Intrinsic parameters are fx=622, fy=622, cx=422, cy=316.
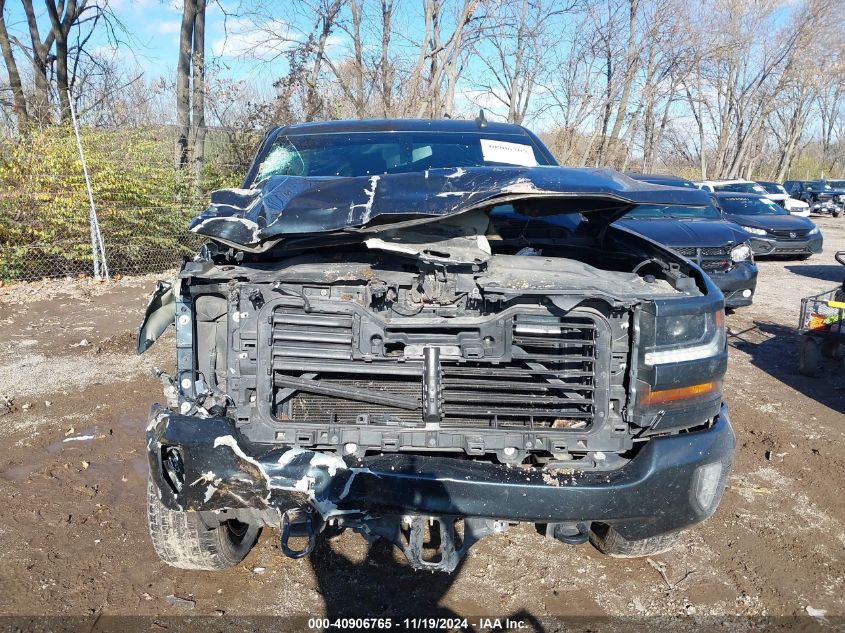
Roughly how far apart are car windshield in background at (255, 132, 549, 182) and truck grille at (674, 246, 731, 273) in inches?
171

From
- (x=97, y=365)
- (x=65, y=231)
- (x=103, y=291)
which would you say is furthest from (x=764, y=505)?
(x=65, y=231)

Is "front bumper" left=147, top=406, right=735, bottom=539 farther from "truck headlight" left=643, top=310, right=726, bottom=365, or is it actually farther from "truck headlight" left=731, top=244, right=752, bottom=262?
"truck headlight" left=731, top=244, right=752, bottom=262

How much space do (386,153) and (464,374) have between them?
1908 mm

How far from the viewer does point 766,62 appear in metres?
29.8

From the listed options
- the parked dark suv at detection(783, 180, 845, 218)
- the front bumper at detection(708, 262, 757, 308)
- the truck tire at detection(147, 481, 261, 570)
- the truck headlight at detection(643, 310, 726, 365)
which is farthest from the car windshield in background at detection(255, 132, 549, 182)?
the parked dark suv at detection(783, 180, 845, 218)

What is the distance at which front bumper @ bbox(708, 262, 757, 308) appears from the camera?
24.2 feet

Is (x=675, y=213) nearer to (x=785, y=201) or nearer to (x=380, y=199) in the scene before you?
(x=380, y=199)

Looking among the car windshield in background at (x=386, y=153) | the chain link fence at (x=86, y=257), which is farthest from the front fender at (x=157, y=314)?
the chain link fence at (x=86, y=257)

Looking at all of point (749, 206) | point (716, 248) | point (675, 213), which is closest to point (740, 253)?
point (716, 248)

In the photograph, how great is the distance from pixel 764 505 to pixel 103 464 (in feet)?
12.7

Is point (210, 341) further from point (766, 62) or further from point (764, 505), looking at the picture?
point (766, 62)

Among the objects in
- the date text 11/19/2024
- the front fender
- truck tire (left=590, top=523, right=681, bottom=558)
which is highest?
the front fender

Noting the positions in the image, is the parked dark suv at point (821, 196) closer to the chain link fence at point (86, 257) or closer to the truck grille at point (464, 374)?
the chain link fence at point (86, 257)

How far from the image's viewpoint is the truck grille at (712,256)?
7.51 metres
